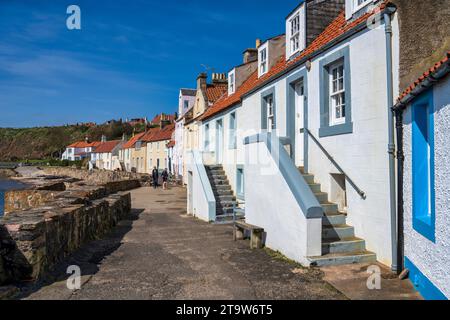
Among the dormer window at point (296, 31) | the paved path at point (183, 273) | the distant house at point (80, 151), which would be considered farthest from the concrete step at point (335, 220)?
the distant house at point (80, 151)

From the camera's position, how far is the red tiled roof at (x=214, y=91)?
28.1 metres

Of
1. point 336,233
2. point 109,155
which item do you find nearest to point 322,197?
point 336,233

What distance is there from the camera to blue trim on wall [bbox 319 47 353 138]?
27.7 ft

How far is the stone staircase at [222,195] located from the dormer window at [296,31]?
5920 millimetres

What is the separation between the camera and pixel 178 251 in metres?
9.23

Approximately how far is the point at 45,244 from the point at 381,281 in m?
5.65

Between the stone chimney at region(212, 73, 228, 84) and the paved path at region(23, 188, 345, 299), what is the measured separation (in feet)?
68.4

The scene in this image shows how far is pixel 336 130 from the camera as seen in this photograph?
887cm

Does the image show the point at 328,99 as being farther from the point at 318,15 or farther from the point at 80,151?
the point at 80,151

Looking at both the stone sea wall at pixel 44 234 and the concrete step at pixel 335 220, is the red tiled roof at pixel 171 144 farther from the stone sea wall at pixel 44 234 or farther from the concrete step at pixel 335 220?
the concrete step at pixel 335 220
